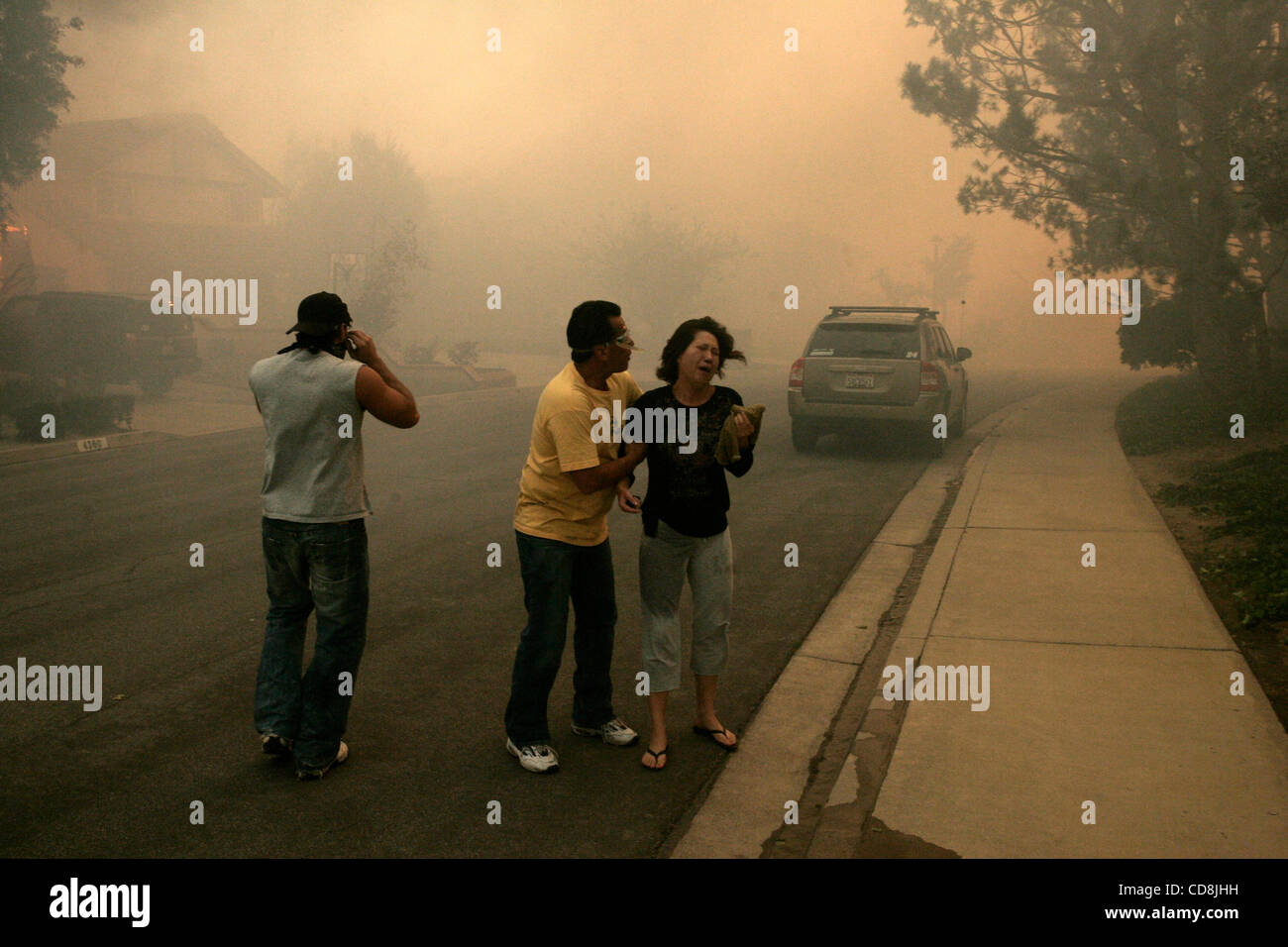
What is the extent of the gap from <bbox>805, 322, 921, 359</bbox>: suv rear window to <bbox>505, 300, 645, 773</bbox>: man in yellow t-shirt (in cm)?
992

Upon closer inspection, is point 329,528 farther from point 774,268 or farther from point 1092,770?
point 774,268

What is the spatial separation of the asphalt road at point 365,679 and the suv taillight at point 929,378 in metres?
2.34

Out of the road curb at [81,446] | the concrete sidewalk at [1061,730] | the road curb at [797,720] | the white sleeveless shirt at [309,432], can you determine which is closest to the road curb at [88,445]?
the road curb at [81,446]

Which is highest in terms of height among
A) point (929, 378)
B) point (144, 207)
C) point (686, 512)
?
point (144, 207)

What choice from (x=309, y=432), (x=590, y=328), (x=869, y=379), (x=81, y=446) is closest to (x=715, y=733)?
(x=590, y=328)

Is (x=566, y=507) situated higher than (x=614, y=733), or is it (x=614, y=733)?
(x=566, y=507)

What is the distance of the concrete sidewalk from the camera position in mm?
3881

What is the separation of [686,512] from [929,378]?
9994mm

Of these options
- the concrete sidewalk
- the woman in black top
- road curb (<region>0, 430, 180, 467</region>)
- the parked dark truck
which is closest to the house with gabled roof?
the parked dark truck

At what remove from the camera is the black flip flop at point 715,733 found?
477 centimetres

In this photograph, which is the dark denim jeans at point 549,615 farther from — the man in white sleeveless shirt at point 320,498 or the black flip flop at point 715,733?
the man in white sleeveless shirt at point 320,498

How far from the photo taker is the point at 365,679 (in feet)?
18.5

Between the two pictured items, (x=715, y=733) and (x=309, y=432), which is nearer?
(x=309, y=432)

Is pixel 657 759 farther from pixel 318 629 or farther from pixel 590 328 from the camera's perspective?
pixel 590 328
